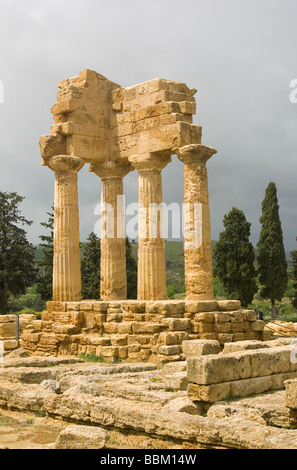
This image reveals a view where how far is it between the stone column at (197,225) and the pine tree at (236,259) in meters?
18.7

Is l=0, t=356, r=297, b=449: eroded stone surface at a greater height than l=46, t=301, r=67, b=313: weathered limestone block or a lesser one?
lesser

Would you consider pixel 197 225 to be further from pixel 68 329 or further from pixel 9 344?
pixel 9 344

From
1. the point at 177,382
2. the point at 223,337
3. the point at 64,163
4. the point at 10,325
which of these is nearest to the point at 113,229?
the point at 64,163

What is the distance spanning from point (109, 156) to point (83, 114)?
1912mm

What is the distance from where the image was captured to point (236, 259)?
38.4 m

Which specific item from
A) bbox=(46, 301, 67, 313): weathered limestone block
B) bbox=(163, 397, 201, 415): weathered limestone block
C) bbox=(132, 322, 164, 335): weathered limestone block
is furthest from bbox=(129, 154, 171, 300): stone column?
bbox=(163, 397, 201, 415): weathered limestone block

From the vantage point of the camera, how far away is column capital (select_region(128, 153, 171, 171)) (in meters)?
20.4

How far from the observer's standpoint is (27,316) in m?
25.7

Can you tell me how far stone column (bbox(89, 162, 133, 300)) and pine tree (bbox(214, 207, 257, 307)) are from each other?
16.4m

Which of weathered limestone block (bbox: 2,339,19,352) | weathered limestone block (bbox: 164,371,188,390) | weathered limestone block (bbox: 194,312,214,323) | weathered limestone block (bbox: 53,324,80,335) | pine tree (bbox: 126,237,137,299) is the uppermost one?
pine tree (bbox: 126,237,137,299)

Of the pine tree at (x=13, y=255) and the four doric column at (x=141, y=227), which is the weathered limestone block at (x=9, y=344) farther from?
the pine tree at (x=13, y=255)

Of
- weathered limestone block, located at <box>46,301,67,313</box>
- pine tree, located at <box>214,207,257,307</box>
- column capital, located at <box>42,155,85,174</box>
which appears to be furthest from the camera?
pine tree, located at <box>214,207,257,307</box>

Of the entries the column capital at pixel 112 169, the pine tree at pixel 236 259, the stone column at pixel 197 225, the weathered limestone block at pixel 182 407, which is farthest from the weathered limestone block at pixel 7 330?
the pine tree at pixel 236 259

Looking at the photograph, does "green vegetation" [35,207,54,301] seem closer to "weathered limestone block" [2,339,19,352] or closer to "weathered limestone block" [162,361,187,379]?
"weathered limestone block" [2,339,19,352]
